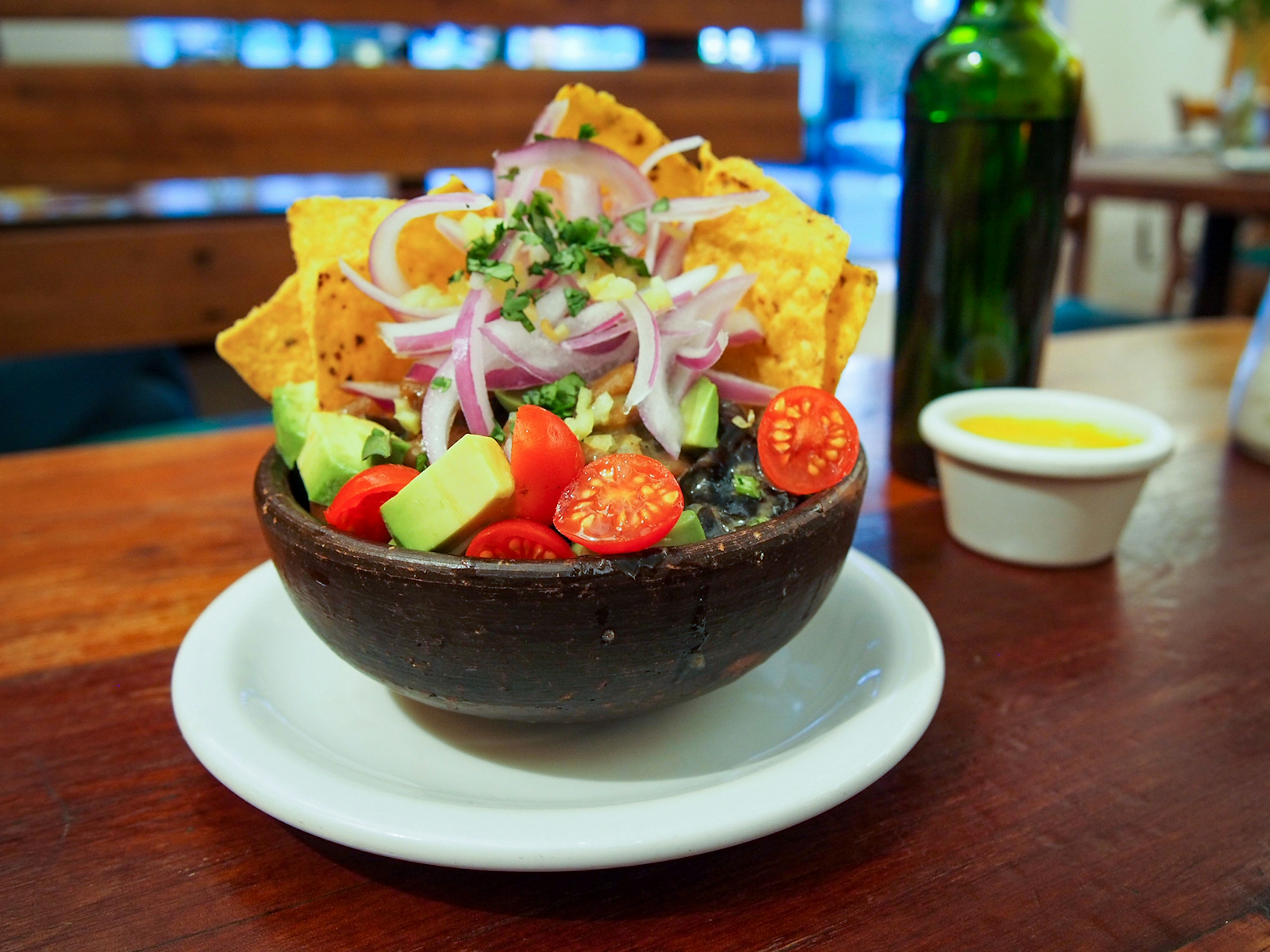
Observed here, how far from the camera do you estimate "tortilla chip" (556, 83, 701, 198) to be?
102 centimetres

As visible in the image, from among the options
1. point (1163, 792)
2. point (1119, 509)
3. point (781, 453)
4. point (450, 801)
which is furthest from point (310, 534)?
point (1119, 509)

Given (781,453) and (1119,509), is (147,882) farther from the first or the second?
(1119,509)

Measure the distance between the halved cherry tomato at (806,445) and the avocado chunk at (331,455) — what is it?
1.03 ft

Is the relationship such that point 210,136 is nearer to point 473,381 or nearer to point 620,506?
point 473,381

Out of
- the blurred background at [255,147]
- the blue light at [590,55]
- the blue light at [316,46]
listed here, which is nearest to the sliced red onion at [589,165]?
the blurred background at [255,147]

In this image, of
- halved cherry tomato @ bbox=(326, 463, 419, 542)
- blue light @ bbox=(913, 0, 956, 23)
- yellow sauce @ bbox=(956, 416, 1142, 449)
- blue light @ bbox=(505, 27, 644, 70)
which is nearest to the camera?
halved cherry tomato @ bbox=(326, 463, 419, 542)

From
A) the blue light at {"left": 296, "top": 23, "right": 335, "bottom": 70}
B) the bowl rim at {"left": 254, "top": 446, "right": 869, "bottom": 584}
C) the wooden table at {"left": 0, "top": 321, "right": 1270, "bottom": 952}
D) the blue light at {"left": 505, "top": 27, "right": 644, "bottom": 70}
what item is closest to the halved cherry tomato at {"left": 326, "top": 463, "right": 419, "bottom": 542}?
the bowl rim at {"left": 254, "top": 446, "right": 869, "bottom": 584}

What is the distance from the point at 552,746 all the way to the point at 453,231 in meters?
0.49

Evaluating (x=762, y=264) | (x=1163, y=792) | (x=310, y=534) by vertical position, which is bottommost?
(x=1163, y=792)

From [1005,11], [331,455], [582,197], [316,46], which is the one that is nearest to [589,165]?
[582,197]

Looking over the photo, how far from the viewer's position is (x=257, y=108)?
10.6ft

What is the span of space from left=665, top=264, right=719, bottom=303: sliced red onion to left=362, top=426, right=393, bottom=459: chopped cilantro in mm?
286

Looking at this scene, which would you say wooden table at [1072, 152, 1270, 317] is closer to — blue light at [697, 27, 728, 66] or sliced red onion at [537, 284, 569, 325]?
blue light at [697, 27, 728, 66]

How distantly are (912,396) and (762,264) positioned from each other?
61 centimetres
